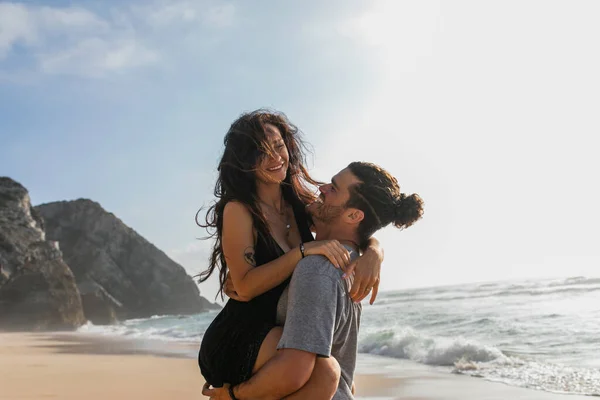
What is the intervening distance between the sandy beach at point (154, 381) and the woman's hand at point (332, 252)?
554cm

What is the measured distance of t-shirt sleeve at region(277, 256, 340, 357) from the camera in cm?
234

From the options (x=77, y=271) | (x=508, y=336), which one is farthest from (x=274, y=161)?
(x=77, y=271)

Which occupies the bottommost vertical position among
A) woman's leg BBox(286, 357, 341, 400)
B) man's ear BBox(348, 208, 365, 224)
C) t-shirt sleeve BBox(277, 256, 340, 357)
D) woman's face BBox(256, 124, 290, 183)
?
woman's leg BBox(286, 357, 341, 400)

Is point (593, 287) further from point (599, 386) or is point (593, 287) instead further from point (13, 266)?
point (13, 266)

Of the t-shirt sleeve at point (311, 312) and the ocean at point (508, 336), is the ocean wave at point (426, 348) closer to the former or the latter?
the ocean at point (508, 336)

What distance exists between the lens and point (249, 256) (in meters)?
2.73

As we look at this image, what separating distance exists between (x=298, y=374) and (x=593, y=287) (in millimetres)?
22461

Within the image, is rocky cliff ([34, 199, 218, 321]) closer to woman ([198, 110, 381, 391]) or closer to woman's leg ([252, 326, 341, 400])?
woman ([198, 110, 381, 391])

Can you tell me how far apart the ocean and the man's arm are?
642 cm

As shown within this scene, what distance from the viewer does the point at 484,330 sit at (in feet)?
48.4

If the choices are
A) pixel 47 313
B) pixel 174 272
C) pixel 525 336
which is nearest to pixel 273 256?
pixel 525 336

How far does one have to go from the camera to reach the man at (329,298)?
235 centimetres

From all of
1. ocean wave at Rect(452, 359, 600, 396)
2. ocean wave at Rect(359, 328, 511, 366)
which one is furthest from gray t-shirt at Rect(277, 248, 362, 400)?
ocean wave at Rect(359, 328, 511, 366)

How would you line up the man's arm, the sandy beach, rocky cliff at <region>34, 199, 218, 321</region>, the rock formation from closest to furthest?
the man's arm → the sandy beach → the rock formation → rocky cliff at <region>34, 199, 218, 321</region>
